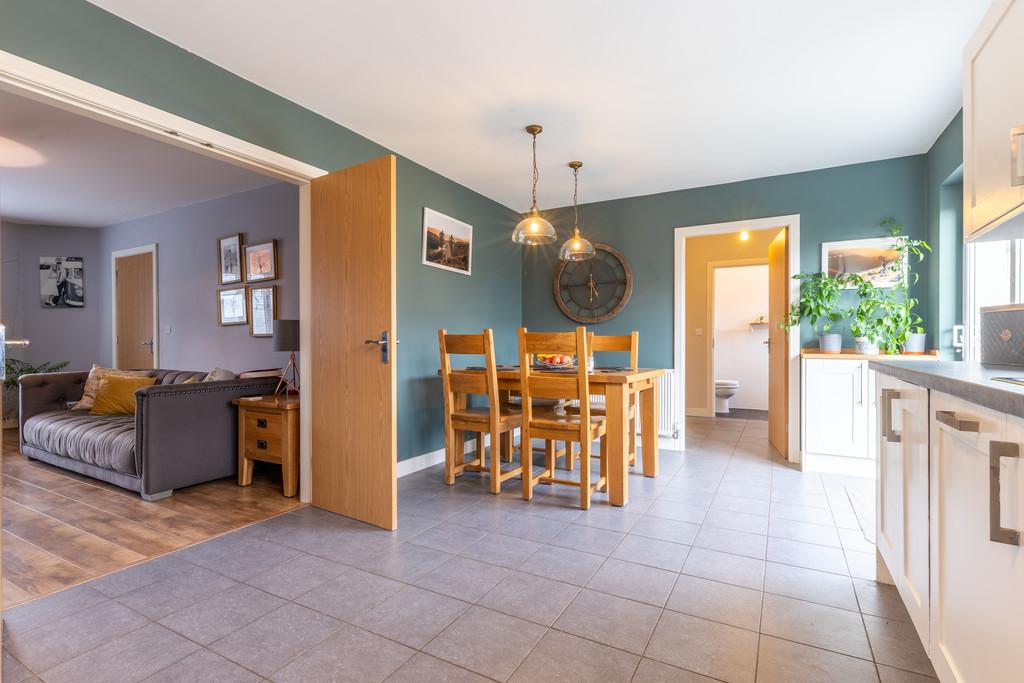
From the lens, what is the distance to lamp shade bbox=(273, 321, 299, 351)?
320cm

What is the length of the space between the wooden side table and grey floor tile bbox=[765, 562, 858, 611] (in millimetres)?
2715

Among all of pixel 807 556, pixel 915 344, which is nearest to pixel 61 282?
pixel 807 556

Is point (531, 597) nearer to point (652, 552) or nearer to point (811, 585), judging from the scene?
point (652, 552)

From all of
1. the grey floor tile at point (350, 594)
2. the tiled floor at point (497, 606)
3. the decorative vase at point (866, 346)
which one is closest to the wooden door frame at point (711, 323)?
the decorative vase at point (866, 346)

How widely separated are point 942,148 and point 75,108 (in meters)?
5.01

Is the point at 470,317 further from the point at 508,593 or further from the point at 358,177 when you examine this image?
the point at 508,593

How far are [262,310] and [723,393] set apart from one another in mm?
5689

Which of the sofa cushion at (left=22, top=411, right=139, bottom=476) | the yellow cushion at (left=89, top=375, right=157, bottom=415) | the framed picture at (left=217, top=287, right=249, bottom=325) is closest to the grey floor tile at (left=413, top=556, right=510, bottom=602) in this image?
the sofa cushion at (left=22, top=411, right=139, bottom=476)

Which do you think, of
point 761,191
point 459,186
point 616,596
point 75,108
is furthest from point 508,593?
point 761,191

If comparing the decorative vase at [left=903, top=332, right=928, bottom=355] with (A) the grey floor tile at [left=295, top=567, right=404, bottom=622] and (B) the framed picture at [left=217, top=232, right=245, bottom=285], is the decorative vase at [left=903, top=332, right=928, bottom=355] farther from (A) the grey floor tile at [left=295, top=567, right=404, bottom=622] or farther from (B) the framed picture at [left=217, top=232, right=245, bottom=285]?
(B) the framed picture at [left=217, top=232, right=245, bottom=285]

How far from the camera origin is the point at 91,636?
5.52 ft

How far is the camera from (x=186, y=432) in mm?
3176

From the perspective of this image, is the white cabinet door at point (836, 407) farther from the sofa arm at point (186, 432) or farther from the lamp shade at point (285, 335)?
the sofa arm at point (186, 432)

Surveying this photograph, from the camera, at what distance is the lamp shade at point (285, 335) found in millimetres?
3203
